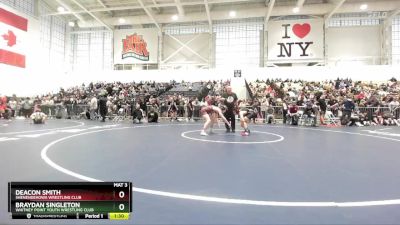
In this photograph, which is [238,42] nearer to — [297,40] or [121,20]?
[297,40]

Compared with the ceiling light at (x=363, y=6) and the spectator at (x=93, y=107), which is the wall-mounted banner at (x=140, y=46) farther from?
the ceiling light at (x=363, y=6)

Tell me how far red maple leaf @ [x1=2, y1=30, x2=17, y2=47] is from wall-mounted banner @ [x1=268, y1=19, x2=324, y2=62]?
2738 centimetres

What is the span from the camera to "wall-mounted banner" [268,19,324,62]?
110ft

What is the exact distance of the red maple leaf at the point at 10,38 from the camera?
27.8 meters

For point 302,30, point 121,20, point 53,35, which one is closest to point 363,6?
point 302,30

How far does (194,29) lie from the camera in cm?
3809

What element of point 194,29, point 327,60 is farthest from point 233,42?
point 327,60

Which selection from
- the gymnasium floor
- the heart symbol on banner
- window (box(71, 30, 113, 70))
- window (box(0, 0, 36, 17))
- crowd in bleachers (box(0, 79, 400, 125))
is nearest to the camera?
the gymnasium floor

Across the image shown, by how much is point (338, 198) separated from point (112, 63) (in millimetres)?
38647

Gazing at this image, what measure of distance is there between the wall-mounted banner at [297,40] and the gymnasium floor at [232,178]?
28.5 m

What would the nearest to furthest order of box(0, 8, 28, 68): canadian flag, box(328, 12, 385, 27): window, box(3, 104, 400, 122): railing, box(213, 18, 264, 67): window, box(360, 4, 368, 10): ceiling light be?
1. box(3, 104, 400, 122): railing
2. box(0, 8, 28, 68): canadian flag
3. box(360, 4, 368, 10): ceiling light
4. box(328, 12, 385, 27): window
5. box(213, 18, 264, 67): window
